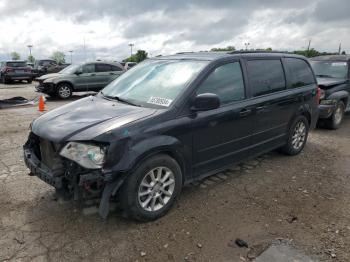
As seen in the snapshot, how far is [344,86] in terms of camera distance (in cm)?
793

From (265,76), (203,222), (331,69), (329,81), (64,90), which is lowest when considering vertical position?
(203,222)

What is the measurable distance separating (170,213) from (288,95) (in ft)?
9.12

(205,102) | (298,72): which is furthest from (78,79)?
(205,102)

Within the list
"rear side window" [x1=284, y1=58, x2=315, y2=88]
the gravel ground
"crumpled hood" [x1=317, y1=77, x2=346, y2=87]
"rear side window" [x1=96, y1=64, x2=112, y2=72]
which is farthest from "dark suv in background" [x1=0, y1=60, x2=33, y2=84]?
"rear side window" [x1=284, y1=58, x2=315, y2=88]

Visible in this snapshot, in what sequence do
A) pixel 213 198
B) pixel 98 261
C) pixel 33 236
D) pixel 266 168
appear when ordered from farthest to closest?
pixel 266 168
pixel 213 198
pixel 33 236
pixel 98 261

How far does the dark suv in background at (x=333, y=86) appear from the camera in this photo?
736 centimetres

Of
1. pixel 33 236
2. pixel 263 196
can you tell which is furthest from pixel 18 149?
pixel 263 196

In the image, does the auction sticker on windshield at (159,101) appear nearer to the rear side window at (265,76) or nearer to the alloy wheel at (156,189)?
the alloy wheel at (156,189)

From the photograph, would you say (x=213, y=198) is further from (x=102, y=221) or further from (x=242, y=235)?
(x=102, y=221)

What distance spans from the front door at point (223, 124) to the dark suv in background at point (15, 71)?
69.8ft

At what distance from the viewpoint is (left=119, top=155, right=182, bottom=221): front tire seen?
3.11m

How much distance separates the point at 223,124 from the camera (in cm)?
391

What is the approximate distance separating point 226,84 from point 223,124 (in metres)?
0.53

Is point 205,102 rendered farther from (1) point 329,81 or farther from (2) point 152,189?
(1) point 329,81
